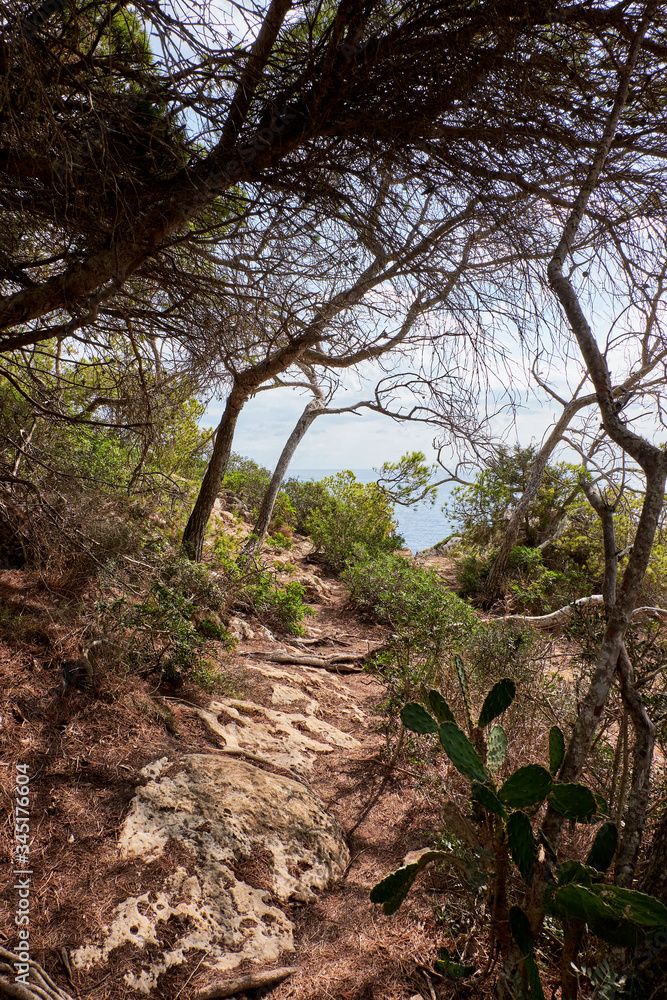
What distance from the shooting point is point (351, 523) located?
1209 cm

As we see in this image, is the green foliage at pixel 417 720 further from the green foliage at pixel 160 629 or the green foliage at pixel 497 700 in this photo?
the green foliage at pixel 160 629

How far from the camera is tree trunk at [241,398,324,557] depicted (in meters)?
9.39

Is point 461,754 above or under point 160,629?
above

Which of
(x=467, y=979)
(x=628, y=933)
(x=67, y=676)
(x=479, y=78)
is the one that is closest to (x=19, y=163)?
(x=479, y=78)

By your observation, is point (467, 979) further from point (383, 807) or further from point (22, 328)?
point (22, 328)

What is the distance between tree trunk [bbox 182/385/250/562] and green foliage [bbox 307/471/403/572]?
5214 mm

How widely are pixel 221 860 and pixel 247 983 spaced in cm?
63

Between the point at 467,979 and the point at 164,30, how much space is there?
400 cm

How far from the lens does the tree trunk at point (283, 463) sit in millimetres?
9391

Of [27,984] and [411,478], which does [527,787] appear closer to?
[27,984]

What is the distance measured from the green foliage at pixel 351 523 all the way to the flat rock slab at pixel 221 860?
828 cm

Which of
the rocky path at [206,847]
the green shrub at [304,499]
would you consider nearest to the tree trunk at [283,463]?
the green shrub at [304,499]

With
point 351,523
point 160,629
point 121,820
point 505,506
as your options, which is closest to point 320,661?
point 160,629

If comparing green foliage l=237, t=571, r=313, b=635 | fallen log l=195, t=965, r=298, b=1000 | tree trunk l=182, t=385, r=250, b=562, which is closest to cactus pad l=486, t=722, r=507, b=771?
fallen log l=195, t=965, r=298, b=1000
